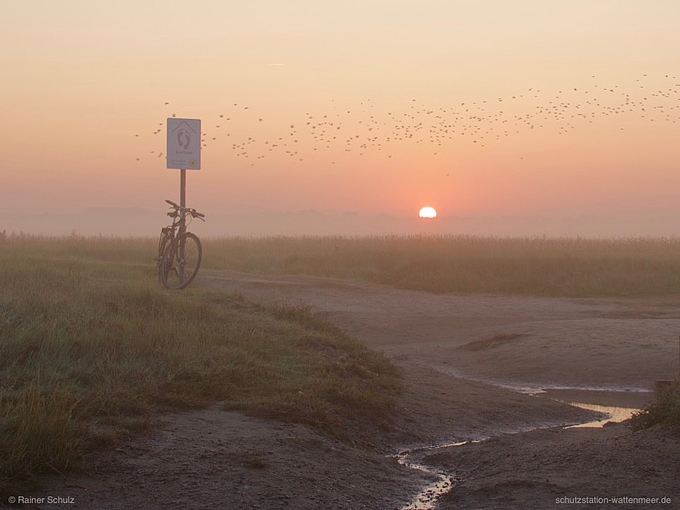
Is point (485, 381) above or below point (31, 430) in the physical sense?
below

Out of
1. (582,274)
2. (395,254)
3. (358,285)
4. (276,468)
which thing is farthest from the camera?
(395,254)

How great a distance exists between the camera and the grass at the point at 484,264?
2552cm

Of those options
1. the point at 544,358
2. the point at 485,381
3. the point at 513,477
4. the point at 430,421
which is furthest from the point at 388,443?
the point at 544,358

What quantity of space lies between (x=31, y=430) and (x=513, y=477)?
352cm

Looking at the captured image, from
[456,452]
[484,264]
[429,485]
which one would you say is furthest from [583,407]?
[484,264]

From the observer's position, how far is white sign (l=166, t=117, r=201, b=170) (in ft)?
56.0

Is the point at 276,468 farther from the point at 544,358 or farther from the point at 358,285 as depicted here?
the point at 358,285

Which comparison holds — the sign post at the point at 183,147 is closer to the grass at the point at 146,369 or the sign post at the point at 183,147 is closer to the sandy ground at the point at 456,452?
the grass at the point at 146,369

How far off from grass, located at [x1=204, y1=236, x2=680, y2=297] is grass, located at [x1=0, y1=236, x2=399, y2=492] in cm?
1423

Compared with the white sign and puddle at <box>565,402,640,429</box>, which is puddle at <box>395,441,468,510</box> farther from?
the white sign

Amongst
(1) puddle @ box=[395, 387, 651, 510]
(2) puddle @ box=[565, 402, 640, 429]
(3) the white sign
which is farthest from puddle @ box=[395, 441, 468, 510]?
(3) the white sign

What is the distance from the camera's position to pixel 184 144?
674 inches

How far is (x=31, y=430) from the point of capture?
5.65 m

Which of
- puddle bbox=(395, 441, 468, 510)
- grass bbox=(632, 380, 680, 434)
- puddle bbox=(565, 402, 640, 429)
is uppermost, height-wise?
grass bbox=(632, 380, 680, 434)
